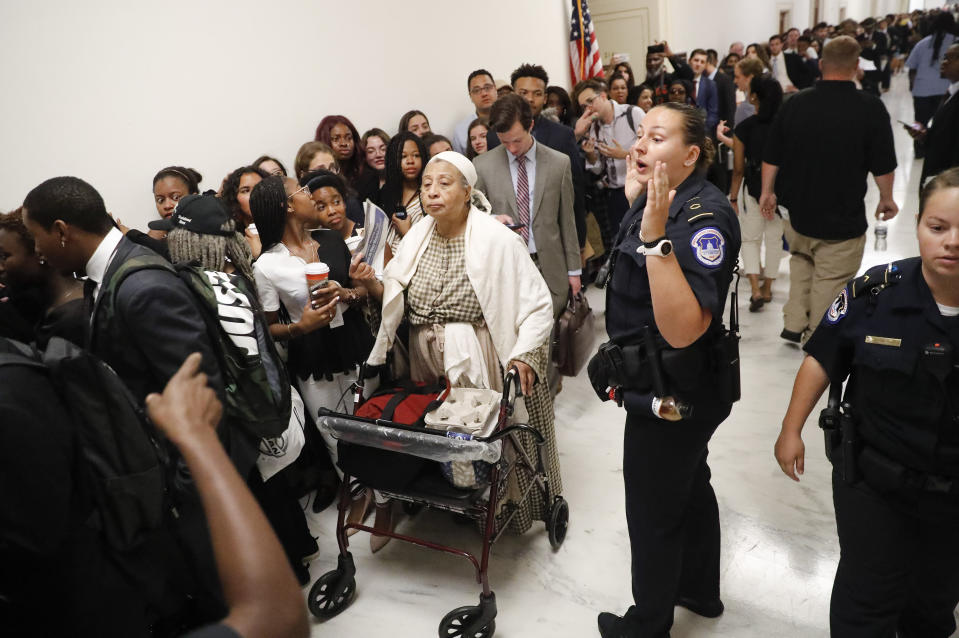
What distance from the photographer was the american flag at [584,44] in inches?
320

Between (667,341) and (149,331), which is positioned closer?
(667,341)

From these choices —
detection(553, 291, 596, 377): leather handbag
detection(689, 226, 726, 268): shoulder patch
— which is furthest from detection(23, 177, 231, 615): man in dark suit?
detection(553, 291, 596, 377): leather handbag

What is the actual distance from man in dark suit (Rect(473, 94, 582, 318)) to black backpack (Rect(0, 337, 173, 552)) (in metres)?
2.64

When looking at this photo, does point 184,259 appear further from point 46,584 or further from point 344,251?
point 46,584

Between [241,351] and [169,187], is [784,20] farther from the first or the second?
[241,351]

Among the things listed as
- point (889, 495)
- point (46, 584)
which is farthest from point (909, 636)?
point (46, 584)

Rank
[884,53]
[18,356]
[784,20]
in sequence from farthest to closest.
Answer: [784,20]
[884,53]
[18,356]

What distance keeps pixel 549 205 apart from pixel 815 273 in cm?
175

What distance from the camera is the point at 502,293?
2752 mm

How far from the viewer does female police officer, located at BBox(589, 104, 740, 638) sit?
1786mm

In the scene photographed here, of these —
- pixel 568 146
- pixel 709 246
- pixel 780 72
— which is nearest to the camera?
pixel 709 246

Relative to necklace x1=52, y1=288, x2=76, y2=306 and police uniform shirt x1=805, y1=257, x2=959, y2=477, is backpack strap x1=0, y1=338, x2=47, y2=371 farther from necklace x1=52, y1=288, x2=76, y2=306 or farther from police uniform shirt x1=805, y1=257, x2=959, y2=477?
police uniform shirt x1=805, y1=257, x2=959, y2=477

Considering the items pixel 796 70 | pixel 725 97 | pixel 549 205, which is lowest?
pixel 549 205

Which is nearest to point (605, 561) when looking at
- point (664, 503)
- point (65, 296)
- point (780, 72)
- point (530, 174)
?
point (664, 503)
